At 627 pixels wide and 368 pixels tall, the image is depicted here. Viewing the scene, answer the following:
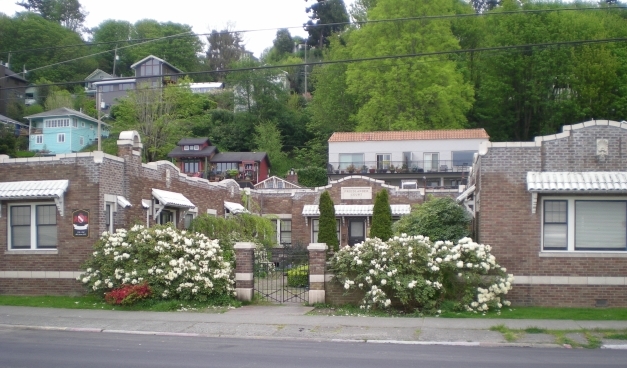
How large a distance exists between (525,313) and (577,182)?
372 centimetres

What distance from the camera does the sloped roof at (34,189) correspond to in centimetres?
2075

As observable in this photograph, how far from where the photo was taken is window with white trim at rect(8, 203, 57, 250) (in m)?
21.5

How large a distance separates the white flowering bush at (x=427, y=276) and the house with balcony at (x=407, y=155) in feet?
113

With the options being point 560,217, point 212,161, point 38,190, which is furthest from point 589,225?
point 212,161

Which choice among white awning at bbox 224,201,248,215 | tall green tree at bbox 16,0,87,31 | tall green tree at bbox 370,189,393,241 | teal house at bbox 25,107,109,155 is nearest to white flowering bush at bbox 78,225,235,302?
tall green tree at bbox 370,189,393,241

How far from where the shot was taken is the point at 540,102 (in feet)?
196

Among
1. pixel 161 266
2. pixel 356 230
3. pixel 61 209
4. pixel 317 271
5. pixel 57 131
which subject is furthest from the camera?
pixel 57 131

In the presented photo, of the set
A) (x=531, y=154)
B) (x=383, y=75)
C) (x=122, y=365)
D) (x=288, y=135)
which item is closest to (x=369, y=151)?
(x=383, y=75)

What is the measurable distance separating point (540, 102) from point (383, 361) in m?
51.9

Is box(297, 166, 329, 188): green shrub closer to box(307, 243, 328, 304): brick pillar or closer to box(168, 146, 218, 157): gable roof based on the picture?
box(168, 146, 218, 157): gable roof

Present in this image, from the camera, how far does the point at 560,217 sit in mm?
18969

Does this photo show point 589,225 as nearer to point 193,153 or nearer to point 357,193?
point 357,193

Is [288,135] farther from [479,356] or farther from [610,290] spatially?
[479,356]

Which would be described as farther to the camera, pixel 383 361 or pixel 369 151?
pixel 369 151
